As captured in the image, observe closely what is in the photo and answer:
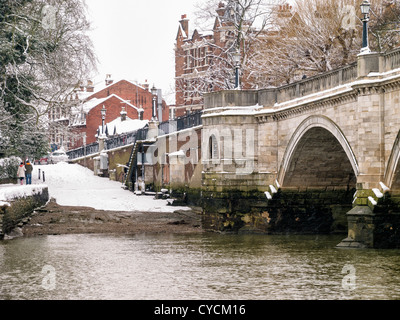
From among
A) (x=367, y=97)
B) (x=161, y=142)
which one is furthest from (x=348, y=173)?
(x=161, y=142)

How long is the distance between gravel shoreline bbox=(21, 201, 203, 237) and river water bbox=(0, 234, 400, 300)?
2.70 m

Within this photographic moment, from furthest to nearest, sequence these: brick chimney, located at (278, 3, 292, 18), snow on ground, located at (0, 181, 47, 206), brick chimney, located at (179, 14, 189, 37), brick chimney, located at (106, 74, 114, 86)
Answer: brick chimney, located at (106, 74, 114, 86), brick chimney, located at (179, 14, 189, 37), brick chimney, located at (278, 3, 292, 18), snow on ground, located at (0, 181, 47, 206)

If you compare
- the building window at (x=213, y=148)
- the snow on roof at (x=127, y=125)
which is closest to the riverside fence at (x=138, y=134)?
the snow on roof at (x=127, y=125)

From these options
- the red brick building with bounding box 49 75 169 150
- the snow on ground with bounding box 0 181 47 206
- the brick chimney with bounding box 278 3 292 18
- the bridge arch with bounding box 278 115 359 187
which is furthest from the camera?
the red brick building with bounding box 49 75 169 150

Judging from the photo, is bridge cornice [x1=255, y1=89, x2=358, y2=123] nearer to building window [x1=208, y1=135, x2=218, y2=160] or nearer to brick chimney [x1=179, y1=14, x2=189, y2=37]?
building window [x1=208, y1=135, x2=218, y2=160]

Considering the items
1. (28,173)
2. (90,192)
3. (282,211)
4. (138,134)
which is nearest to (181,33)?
(138,134)

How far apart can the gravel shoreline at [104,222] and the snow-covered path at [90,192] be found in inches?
77.9

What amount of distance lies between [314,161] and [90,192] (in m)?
14.8

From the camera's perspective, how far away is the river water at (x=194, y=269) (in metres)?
17.8

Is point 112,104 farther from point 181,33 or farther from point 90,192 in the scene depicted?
point 90,192

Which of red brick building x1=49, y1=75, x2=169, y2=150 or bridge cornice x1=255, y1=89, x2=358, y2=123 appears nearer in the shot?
bridge cornice x1=255, y1=89, x2=358, y2=123

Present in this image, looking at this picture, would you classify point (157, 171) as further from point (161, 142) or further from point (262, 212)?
point (262, 212)

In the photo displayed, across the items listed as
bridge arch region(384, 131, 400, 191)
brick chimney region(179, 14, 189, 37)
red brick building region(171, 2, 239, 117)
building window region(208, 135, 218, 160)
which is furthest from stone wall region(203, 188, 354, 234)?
brick chimney region(179, 14, 189, 37)

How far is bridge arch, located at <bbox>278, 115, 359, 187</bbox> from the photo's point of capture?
30109mm
